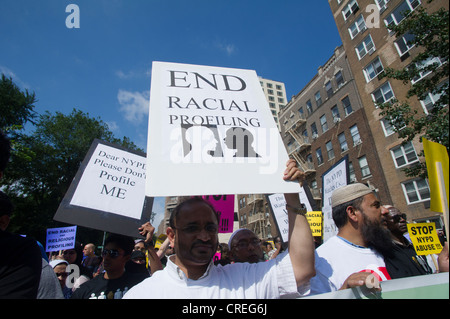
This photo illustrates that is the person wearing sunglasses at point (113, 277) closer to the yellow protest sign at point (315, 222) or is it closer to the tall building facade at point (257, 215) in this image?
the yellow protest sign at point (315, 222)

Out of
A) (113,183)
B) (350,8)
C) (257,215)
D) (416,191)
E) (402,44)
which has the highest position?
(350,8)

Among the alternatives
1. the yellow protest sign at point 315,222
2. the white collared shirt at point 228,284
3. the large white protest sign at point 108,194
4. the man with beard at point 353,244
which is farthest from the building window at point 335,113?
the white collared shirt at point 228,284

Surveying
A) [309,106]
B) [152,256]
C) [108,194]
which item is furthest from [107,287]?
[309,106]

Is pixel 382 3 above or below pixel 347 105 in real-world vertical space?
above

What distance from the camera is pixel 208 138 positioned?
69.2 inches

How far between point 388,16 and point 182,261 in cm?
2284

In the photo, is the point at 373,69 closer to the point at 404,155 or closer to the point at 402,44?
the point at 402,44

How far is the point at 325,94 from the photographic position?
25875 millimetres

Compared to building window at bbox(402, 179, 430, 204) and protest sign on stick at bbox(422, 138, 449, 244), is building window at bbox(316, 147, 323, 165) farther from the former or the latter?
protest sign on stick at bbox(422, 138, 449, 244)

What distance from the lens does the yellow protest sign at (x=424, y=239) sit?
357 cm

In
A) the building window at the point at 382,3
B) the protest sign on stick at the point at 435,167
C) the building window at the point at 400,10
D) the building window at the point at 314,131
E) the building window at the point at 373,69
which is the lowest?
the protest sign on stick at the point at 435,167

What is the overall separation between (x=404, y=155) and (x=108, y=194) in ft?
66.0

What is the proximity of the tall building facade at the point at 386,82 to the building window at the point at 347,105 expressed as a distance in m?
1.89
